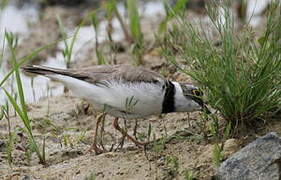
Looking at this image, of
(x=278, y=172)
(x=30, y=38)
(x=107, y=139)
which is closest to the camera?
(x=278, y=172)

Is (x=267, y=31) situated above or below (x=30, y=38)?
above

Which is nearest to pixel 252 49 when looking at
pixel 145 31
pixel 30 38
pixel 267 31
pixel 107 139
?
pixel 267 31

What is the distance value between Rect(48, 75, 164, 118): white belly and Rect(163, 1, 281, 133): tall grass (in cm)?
41

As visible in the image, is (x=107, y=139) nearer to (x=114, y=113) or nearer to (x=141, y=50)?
(x=114, y=113)

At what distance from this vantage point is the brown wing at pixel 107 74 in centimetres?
507

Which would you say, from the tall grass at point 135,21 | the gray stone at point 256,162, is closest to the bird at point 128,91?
the gray stone at point 256,162

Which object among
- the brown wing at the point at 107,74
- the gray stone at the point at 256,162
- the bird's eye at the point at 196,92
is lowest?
the gray stone at the point at 256,162

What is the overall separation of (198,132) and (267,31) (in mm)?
1020

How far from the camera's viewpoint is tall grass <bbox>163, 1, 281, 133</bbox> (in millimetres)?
4531

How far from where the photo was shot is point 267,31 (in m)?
4.59

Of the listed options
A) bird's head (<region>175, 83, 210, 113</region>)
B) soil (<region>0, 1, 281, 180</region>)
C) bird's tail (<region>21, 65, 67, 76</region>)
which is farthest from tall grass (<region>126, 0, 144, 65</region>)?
bird's tail (<region>21, 65, 67, 76</region>)

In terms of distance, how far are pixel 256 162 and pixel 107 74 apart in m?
1.58

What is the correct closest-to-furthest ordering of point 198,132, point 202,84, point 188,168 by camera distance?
point 188,168
point 202,84
point 198,132

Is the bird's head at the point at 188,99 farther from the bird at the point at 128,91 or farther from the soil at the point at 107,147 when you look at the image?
the soil at the point at 107,147
